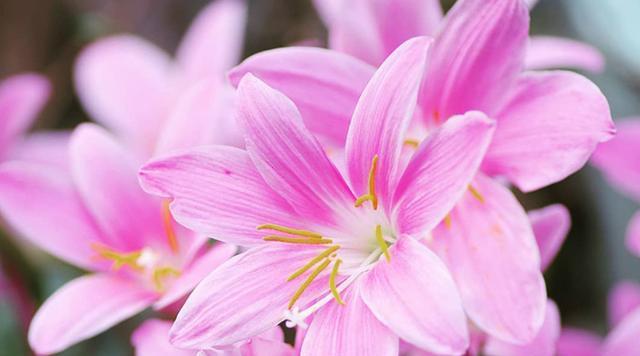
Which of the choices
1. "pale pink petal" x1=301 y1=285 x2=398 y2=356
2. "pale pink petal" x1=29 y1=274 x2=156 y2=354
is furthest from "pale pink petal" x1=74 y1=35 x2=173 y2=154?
"pale pink petal" x1=301 y1=285 x2=398 y2=356

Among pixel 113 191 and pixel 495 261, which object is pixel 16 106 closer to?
pixel 113 191

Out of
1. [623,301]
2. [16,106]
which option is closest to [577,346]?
[623,301]

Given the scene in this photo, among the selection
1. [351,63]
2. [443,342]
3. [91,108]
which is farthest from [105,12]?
[443,342]

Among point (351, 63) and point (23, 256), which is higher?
point (351, 63)

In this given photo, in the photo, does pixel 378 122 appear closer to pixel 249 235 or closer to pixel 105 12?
pixel 249 235

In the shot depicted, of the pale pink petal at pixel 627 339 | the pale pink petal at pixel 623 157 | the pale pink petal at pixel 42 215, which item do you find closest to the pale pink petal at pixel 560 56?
the pale pink petal at pixel 623 157

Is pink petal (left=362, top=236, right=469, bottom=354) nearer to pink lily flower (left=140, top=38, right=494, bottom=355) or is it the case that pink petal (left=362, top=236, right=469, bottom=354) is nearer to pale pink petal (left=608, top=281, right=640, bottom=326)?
pink lily flower (left=140, top=38, right=494, bottom=355)

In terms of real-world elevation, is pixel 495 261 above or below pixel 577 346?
above
